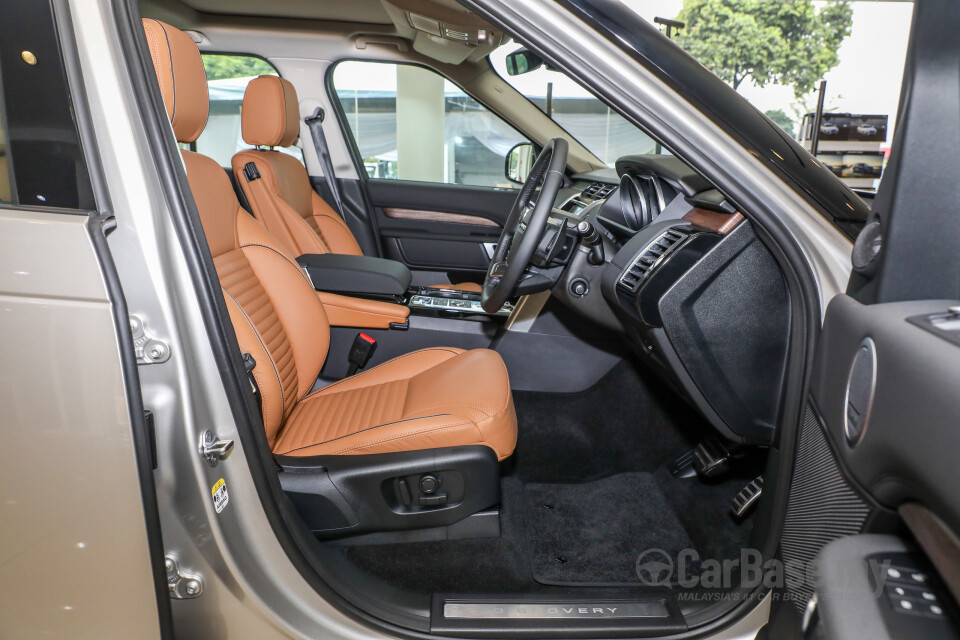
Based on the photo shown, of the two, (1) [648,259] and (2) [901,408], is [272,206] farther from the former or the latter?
(2) [901,408]

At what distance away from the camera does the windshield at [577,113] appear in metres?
3.07

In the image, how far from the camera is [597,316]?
5.45 ft

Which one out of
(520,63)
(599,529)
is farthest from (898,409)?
(520,63)

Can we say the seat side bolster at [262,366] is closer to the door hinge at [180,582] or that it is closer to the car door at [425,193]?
the door hinge at [180,582]

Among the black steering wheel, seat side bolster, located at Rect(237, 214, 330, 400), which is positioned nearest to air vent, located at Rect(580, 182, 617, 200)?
the black steering wheel

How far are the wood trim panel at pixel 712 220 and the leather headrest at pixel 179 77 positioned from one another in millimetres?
953

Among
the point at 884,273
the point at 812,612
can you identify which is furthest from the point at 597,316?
the point at 812,612

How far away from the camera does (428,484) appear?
125 cm

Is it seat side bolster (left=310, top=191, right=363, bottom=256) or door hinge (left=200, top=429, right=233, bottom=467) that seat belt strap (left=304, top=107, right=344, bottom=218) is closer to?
seat side bolster (left=310, top=191, right=363, bottom=256)

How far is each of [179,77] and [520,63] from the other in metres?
2.16

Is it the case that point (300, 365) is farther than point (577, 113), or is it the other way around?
point (577, 113)

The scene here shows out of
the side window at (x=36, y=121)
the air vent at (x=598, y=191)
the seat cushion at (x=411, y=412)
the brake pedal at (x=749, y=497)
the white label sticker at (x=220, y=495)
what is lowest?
the brake pedal at (x=749, y=497)

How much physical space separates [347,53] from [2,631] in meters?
2.72

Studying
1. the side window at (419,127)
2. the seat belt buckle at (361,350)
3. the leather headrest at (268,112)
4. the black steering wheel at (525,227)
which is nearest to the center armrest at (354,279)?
the seat belt buckle at (361,350)
